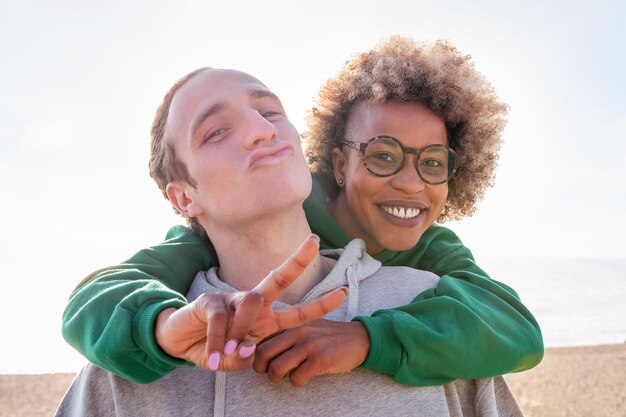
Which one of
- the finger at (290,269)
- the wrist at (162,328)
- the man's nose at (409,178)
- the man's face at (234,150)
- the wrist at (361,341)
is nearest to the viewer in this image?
the finger at (290,269)

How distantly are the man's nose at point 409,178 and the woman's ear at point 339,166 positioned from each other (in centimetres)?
44

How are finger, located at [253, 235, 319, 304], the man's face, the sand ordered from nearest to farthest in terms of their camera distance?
1. finger, located at [253, 235, 319, 304]
2. the man's face
3. the sand

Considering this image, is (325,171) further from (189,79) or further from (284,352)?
(284,352)

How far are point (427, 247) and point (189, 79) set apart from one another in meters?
1.46

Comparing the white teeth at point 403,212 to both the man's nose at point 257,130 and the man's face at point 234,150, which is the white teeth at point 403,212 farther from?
the man's nose at point 257,130

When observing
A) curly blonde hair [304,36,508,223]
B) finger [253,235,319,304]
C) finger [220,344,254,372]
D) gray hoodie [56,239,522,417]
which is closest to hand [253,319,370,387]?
gray hoodie [56,239,522,417]

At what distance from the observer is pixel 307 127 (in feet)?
13.1

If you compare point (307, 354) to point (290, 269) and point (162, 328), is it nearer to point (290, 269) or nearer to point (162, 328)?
point (162, 328)

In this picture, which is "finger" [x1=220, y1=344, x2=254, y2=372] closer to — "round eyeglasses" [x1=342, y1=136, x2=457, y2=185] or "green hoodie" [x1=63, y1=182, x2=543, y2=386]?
"green hoodie" [x1=63, y1=182, x2=543, y2=386]

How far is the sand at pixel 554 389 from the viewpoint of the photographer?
39.3 feet

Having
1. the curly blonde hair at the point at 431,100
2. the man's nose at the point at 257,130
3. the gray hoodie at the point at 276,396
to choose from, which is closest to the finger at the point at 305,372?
the gray hoodie at the point at 276,396

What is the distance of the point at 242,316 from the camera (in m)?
1.46

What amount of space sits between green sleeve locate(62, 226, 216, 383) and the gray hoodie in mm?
139

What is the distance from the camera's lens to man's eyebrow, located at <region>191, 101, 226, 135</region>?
94.5 inches
